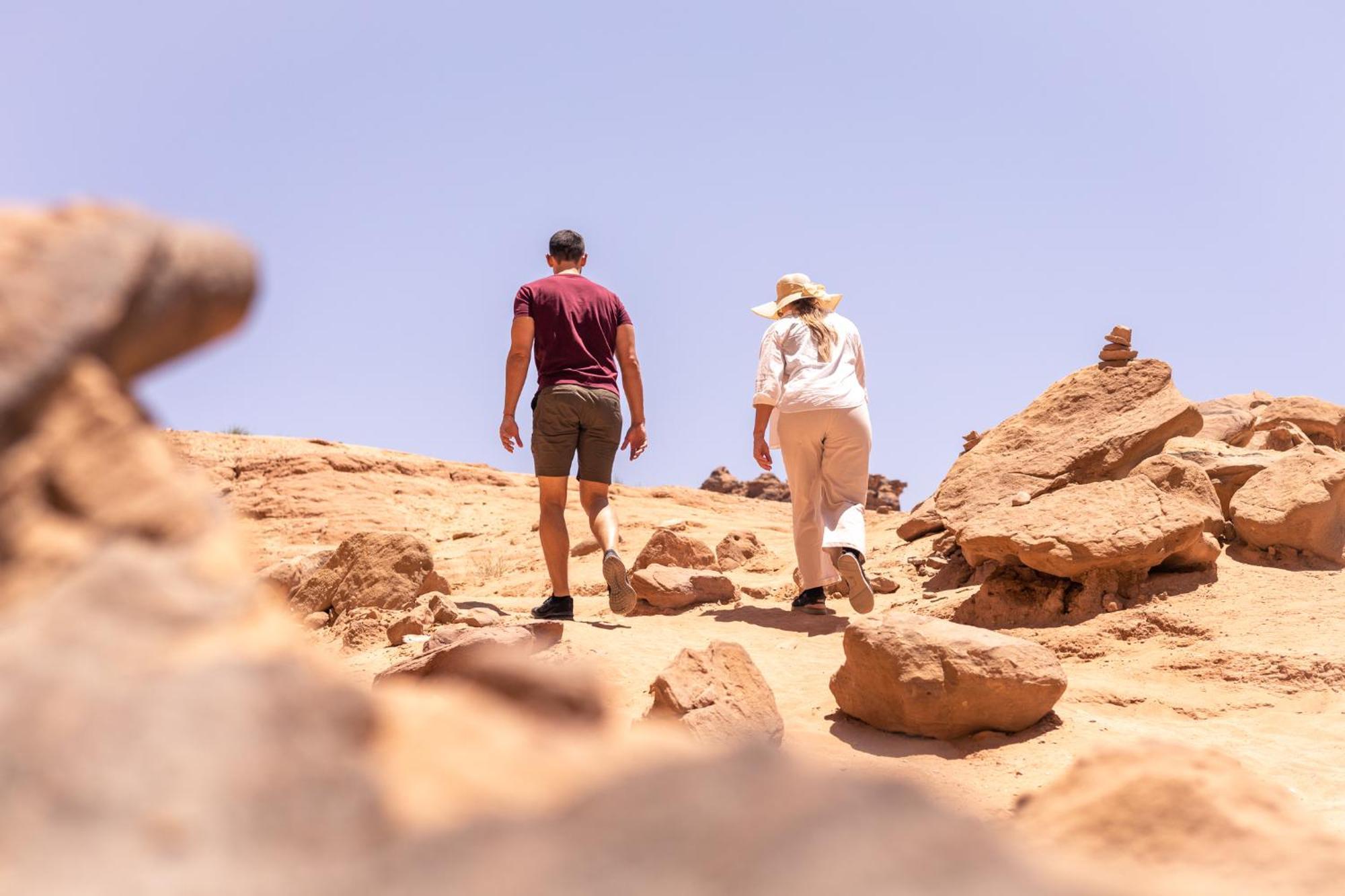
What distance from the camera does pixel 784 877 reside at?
848 millimetres

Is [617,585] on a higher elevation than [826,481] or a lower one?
lower

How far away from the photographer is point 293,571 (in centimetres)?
712

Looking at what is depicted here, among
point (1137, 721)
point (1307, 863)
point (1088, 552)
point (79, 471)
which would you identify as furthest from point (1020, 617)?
point (79, 471)

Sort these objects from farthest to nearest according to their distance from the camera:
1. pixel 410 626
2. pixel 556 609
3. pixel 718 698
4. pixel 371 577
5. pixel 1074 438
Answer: pixel 1074 438 < pixel 371 577 < pixel 556 609 < pixel 410 626 < pixel 718 698

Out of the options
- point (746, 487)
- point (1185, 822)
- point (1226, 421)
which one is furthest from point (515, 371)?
point (746, 487)

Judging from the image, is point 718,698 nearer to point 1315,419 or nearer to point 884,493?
point 1315,419

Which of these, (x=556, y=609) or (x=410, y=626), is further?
(x=556, y=609)

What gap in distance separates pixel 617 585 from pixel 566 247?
6.35 ft

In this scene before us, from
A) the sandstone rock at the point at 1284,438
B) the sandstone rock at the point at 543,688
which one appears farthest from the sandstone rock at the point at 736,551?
the sandstone rock at the point at 543,688

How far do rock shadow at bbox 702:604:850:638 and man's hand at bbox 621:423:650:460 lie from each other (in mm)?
1027

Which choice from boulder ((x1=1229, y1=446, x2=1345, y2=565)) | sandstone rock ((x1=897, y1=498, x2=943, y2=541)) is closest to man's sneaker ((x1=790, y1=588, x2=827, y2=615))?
sandstone rock ((x1=897, y1=498, x2=943, y2=541))

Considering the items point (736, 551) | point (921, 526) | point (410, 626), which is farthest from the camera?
point (736, 551)

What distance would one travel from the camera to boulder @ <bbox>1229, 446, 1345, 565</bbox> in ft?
20.8

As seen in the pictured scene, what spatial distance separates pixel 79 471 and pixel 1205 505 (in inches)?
240
